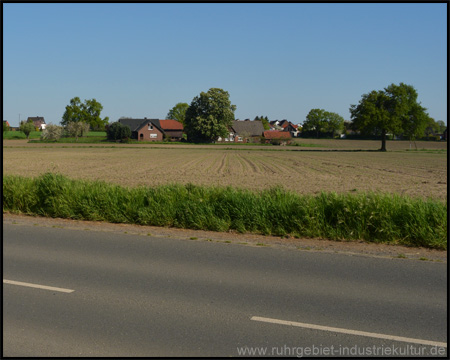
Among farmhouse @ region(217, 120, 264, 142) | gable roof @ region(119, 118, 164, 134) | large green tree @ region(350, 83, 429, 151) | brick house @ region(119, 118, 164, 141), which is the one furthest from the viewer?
farmhouse @ region(217, 120, 264, 142)

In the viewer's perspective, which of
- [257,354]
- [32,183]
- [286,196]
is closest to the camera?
[257,354]

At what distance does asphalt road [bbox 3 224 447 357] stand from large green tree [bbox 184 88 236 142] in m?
103

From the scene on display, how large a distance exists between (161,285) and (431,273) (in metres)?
4.46

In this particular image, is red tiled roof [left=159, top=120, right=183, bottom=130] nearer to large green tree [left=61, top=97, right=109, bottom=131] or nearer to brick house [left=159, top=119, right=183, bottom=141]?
brick house [left=159, top=119, right=183, bottom=141]

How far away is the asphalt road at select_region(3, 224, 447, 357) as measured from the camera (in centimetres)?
494

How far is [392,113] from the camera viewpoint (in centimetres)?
8194

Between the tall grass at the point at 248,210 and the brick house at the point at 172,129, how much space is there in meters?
120

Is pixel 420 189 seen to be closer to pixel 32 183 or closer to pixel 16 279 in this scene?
pixel 32 183

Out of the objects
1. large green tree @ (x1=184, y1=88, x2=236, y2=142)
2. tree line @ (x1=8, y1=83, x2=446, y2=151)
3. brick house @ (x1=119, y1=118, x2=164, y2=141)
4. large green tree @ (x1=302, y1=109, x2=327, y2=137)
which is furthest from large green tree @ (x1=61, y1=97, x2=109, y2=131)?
large green tree @ (x1=302, y1=109, x2=327, y2=137)

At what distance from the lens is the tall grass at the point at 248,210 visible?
34.2 ft

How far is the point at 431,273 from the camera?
25.2 ft

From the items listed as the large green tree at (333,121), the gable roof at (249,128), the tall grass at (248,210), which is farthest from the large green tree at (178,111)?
the tall grass at (248,210)

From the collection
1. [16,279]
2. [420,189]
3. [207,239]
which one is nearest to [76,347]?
[16,279]

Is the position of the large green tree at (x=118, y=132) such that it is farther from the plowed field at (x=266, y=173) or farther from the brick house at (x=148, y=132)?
the plowed field at (x=266, y=173)
